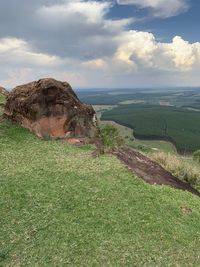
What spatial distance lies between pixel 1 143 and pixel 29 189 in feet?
26.3

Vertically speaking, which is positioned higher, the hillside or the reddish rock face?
the reddish rock face

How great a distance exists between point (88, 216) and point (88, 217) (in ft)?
0.28

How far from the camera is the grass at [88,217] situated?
16.4 m

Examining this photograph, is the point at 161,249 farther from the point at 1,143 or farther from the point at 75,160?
the point at 1,143

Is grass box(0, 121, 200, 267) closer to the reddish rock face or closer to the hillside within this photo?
the hillside

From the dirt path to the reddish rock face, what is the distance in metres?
4.13

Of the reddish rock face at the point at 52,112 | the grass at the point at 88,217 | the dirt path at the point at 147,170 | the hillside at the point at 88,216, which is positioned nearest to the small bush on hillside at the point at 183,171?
the dirt path at the point at 147,170

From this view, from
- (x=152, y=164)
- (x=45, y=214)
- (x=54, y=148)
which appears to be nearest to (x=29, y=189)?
(x=45, y=214)

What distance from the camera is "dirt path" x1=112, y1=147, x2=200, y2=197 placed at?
2519cm

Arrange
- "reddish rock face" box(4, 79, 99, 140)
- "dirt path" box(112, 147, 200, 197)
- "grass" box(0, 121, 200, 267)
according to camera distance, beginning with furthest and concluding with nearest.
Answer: "reddish rock face" box(4, 79, 99, 140)
"dirt path" box(112, 147, 200, 197)
"grass" box(0, 121, 200, 267)

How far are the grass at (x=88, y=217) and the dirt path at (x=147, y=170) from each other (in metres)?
1.22

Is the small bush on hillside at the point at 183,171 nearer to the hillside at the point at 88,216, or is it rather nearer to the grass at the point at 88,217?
the grass at the point at 88,217

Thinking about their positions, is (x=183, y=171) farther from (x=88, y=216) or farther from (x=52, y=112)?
(x=88, y=216)

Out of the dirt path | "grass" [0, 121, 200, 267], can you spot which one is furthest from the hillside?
the dirt path
